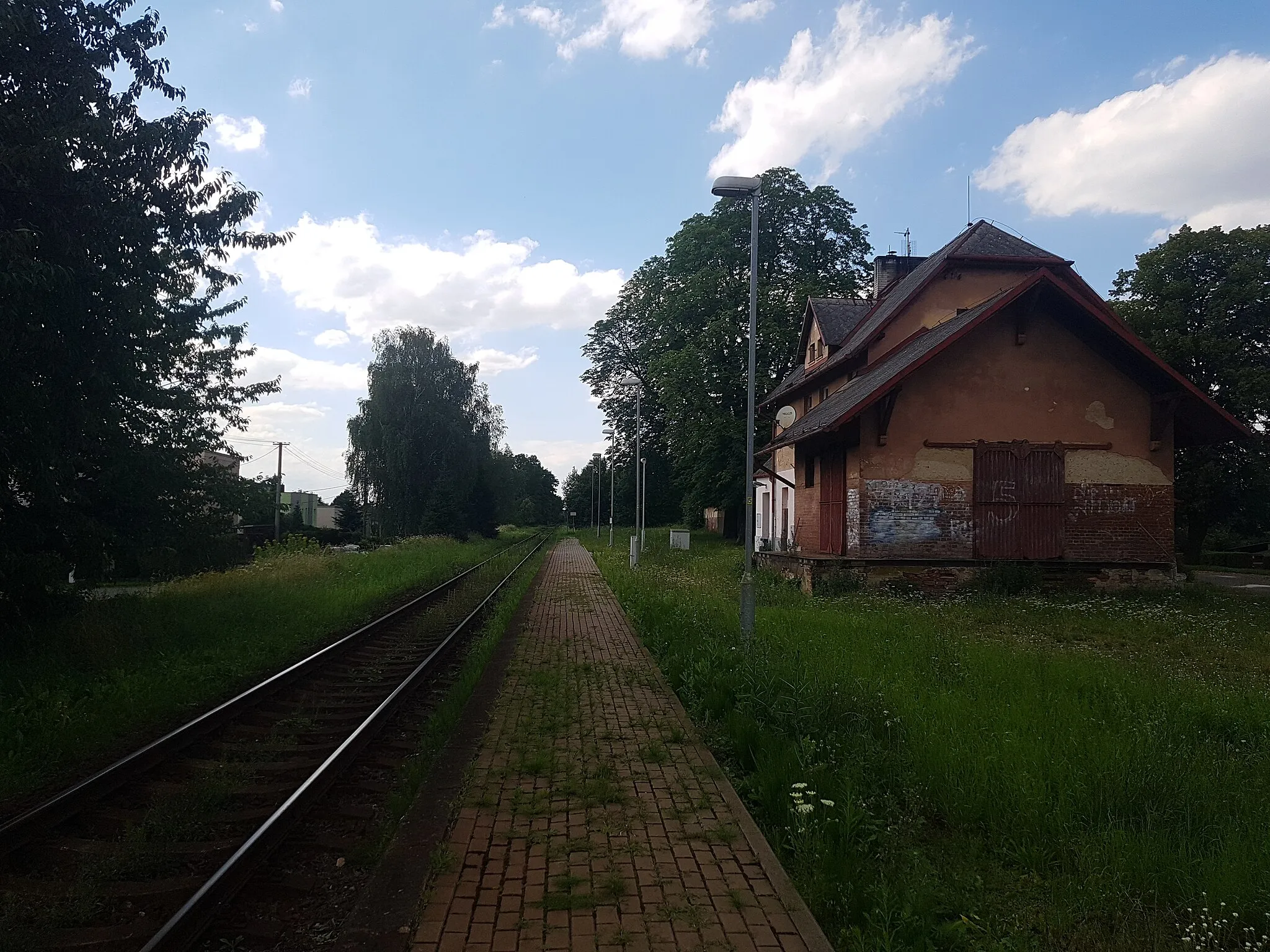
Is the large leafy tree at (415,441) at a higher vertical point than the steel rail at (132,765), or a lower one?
higher

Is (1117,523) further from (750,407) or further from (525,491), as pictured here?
(525,491)

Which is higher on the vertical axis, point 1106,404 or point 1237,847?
point 1106,404

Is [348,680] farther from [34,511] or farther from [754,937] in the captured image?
[754,937]

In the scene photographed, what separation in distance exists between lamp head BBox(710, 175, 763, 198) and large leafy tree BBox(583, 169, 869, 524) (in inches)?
822

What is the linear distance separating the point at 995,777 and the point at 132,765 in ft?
19.6

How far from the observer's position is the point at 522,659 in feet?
35.8

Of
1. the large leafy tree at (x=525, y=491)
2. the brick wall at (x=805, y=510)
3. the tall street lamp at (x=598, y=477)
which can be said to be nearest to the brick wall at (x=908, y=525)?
the brick wall at (x=805, y=510)

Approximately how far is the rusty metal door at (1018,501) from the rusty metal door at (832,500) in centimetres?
283

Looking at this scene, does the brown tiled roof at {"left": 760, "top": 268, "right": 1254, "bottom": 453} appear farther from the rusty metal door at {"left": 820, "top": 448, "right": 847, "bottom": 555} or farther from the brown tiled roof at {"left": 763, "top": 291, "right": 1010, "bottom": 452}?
the rusty metal door at {"left": 820, "top": 448, "right": 847, "bottom": 555}

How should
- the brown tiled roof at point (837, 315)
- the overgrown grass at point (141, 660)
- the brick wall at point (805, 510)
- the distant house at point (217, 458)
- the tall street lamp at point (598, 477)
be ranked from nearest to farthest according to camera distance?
the overgrown grass at point (141, 660), the distant house at point (217, 458), the brick wall at point (805, 510), the brown tiled roof at point (837, 315), the tall street lamp at point (598, 477)

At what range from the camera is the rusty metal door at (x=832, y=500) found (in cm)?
1950

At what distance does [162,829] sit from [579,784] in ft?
8.35

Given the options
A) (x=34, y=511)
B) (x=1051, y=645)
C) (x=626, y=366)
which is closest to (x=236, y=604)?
(x=34, y=511)

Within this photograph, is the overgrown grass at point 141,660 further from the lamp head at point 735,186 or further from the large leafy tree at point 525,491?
the large leafy tree at point 525,491
